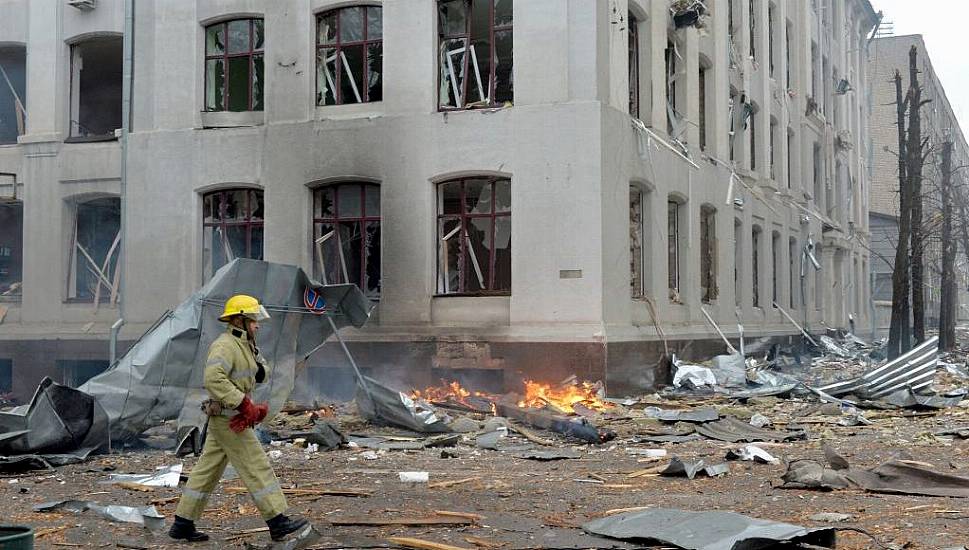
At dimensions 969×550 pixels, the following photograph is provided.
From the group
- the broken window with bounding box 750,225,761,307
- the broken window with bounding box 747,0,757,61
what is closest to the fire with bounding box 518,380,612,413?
the broken window with bounding box 750,225,761,307

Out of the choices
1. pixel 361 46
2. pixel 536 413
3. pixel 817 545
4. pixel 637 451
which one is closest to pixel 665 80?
pixel 361 46

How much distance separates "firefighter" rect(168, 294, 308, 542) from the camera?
25.6ft

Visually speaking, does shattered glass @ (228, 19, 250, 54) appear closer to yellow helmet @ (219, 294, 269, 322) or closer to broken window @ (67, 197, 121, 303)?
broken window @ (67, 197, 121, 303)

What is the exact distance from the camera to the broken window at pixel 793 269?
1300 inches

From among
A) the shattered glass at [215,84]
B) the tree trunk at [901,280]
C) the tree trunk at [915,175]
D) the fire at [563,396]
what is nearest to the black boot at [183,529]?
the fire at [563,396]

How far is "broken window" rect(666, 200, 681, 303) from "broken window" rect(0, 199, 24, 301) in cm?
1296

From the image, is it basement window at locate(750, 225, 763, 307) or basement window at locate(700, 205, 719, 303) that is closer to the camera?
basement window at locate(700, 205, 719, 303)

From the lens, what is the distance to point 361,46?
1972 cm

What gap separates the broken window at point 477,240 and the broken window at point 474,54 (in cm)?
145

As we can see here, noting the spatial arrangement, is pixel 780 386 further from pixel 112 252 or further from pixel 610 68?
pixel 112 252

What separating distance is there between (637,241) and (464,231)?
352cm

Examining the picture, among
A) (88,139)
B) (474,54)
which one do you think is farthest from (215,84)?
(474,54)

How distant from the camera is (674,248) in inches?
880

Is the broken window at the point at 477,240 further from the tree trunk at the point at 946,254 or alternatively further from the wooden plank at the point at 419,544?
the tree trunk at the point at 946,254
